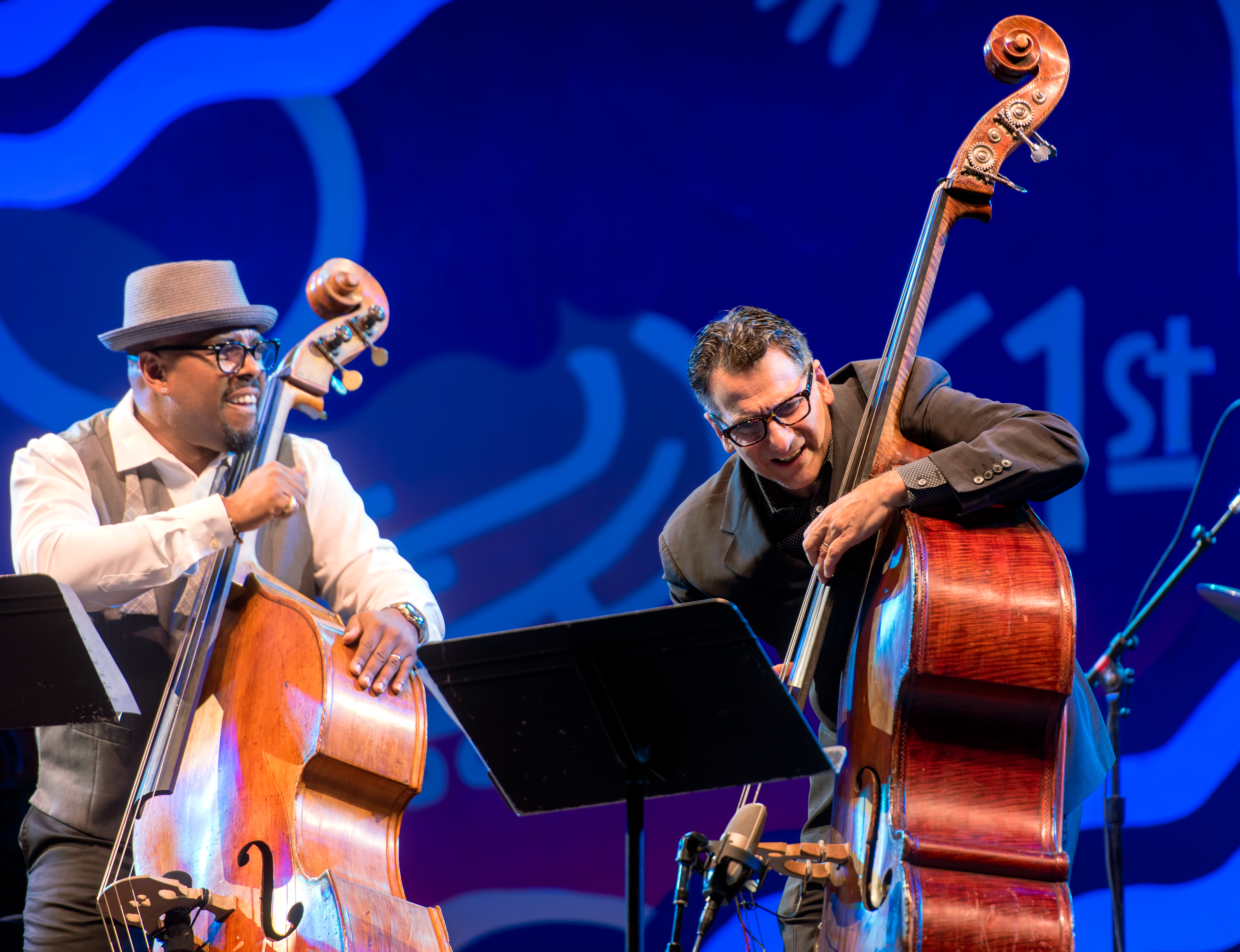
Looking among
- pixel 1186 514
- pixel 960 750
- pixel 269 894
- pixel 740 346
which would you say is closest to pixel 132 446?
pixel 269 894

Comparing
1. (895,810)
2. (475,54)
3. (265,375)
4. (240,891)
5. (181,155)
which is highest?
(475,54)

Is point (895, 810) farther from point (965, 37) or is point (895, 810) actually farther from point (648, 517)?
point (965, 37)

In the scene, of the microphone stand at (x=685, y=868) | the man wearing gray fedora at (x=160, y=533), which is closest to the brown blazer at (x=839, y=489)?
the microphone stand at (x=685, y=868)

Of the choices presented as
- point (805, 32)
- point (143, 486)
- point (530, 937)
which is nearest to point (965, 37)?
point (805, 32)

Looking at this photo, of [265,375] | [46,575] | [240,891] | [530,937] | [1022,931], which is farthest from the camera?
[530,937]

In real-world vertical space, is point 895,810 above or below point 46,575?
below

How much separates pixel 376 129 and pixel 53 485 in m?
1.79

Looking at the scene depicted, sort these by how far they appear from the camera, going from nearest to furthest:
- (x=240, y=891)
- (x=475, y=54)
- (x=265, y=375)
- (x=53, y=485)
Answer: (x=240, y=891) < (x=53, y=485) < (x=265, y=375) < (x=475, y=54)

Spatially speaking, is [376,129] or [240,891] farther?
[376,129]

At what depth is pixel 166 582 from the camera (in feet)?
8.05

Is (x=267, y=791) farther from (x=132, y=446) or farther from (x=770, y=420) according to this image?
(x=770, y=420)

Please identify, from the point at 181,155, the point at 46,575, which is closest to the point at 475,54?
the point at 181,155

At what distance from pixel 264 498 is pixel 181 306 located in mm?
652

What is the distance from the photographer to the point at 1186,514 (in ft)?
10.3
